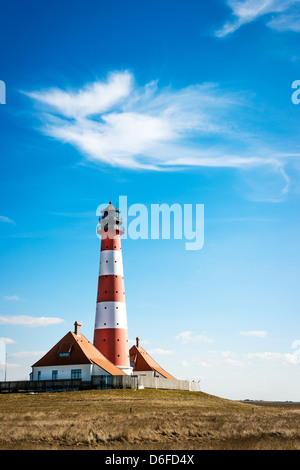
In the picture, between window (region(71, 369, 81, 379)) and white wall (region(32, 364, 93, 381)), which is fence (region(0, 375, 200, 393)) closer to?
white wall (region(32, 364, 93, 381))

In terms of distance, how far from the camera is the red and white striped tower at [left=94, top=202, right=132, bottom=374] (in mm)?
58844

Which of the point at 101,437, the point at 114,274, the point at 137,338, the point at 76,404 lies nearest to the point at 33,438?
the point at 101,437

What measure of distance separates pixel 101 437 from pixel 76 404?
63.4 ft

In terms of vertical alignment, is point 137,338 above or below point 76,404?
above

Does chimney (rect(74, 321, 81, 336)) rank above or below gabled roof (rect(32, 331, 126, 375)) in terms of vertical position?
above

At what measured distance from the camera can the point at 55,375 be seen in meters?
57.2

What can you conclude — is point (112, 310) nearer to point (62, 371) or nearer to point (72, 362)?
point (72, 362)

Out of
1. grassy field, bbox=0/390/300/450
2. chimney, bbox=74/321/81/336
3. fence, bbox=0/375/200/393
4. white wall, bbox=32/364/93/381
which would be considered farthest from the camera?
chimney, bbox=74/321/81/336

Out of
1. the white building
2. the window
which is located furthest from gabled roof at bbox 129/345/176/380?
the window

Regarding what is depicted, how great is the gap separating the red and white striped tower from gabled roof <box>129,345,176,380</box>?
30.2 ft

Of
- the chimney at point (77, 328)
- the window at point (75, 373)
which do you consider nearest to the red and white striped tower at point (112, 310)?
the chimney at point (77, 328)

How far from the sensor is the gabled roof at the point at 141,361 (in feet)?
229

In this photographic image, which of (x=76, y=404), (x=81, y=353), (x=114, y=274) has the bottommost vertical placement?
(x=76, y=404)
